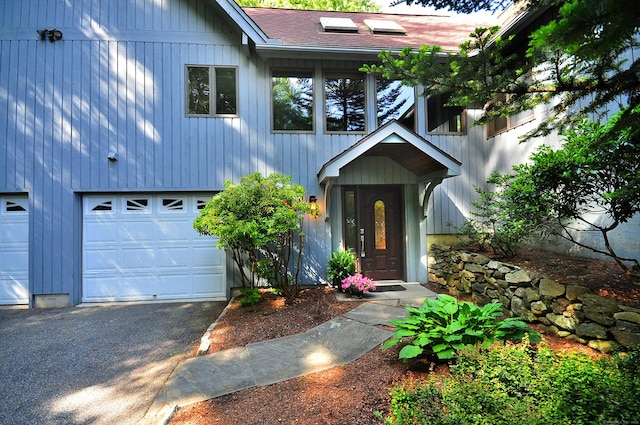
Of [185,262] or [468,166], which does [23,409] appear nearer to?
[185,262]

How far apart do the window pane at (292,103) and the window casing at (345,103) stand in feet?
1.34

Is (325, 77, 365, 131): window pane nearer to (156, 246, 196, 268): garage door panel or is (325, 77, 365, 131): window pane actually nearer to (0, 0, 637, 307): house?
(0, 0, 637, 307): house

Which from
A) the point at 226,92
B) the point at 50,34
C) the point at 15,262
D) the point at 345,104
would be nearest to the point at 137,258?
the point at 15,262

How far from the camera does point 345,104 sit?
21.9 ft

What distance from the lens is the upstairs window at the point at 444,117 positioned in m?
6.85

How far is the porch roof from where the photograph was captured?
5188mm

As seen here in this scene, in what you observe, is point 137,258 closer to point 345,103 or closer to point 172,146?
point 172,146

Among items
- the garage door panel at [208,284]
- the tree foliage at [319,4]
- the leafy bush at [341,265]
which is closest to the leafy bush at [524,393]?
the leafy bush at [341,265]

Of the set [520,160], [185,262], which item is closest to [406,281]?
[520,160]

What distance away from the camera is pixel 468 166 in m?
6.86

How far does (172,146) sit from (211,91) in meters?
1.46

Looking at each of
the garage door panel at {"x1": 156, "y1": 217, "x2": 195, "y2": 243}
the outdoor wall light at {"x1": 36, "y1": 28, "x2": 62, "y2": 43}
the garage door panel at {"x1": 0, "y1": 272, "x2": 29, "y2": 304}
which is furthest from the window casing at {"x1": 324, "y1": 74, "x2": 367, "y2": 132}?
the garage door panel at {"x1": 0, "y1": 272, "x2": 29, "y2": 304}

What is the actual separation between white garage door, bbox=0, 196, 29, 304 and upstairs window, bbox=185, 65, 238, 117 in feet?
13.2

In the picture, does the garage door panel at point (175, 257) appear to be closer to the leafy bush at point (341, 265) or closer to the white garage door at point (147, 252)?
the white garage door at point (147, 252)
